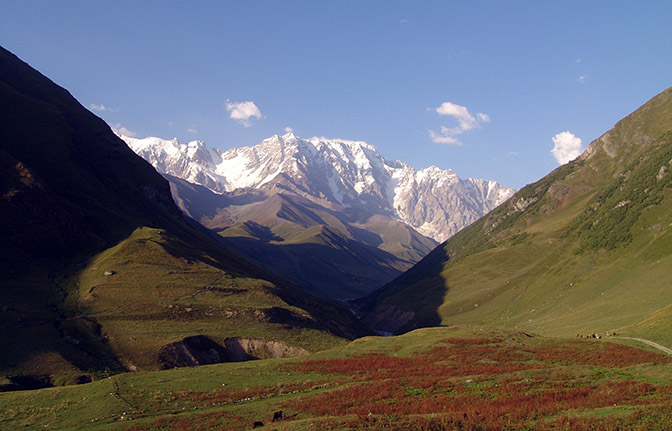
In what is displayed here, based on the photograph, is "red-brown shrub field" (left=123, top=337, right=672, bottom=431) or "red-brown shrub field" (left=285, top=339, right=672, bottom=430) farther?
"red-brown shrub field" (left=285, top=339, right=672, bottom=430)

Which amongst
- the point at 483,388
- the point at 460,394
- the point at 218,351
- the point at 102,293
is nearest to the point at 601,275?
the point at 218,351

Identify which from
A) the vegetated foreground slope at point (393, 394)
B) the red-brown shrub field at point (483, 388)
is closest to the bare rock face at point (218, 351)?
the vegetated foreground slope at point (393, 394)

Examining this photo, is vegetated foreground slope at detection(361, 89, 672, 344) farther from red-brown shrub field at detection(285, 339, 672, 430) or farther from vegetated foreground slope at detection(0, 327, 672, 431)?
vegetated foreground slope at detection(0, 327, 672, 431)

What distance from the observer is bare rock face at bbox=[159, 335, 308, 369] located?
78.1 metres

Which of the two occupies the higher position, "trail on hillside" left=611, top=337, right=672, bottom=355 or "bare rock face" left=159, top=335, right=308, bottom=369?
"bare rock face" left=159, top=335, right=308, bottom=369

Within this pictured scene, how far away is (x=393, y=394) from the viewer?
39.4m

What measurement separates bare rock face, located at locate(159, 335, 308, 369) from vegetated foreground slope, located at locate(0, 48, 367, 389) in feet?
0.76

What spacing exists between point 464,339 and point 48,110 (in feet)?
636

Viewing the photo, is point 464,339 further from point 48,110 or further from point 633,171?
point 48,110

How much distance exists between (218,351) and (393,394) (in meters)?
55.2

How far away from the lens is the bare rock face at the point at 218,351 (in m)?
78.1

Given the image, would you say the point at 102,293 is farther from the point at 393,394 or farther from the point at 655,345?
the point at 655,345

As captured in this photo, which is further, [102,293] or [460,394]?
[102,293]

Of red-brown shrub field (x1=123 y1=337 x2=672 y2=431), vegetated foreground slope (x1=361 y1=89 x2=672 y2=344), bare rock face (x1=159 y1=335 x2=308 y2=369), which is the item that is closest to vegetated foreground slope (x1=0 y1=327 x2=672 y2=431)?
red-brown shrub field (x1=123 y1=337 x2=672 y2=431)
